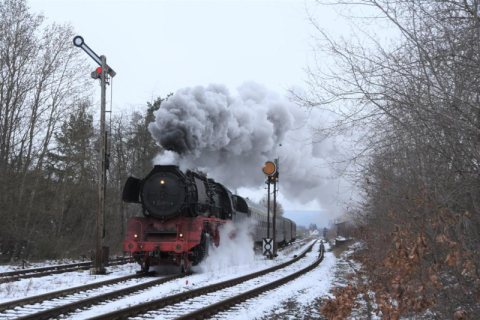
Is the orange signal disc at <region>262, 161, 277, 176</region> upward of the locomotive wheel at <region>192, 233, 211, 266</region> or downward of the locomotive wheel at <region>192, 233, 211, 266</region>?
upward

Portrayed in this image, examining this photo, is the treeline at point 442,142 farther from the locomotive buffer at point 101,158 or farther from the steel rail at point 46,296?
the locomotive buffer at point 101,158

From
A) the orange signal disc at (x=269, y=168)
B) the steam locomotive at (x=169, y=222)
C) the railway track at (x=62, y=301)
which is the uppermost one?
the orange signal disc at (x=269, y=168)

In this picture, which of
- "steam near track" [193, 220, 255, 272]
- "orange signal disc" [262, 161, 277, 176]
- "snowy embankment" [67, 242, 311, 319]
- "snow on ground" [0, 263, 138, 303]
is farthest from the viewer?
"orange signal disc" [262, 161, 277, 176]

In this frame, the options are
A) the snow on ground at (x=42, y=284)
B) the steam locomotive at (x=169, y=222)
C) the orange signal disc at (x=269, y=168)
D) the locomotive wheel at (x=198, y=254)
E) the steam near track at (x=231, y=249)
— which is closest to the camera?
the snow on ground at (x=42, y=284)

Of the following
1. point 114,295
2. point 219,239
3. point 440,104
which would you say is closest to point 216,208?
point 219,239

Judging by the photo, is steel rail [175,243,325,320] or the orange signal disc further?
the orange signal disc

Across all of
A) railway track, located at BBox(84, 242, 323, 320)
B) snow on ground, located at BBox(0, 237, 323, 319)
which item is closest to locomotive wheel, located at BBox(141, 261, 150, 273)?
snow on ground, located at BBox(0, 237, 323, 319)

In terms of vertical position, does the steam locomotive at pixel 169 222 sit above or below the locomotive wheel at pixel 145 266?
above

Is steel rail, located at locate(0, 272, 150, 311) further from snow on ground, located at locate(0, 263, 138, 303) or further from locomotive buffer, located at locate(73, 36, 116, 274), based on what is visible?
locomotive buffer, located at locate(73, 36, 116, 274)

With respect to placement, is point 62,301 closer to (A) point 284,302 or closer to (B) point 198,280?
(A) point 284,302

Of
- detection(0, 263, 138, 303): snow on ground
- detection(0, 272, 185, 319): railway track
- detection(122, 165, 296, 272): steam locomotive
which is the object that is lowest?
detection(0, 263, 138, 303): snow on ground

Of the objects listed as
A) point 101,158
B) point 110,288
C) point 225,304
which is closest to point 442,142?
point 225,304

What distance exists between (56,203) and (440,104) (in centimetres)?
1900

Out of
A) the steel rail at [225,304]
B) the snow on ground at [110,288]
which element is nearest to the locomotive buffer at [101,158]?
the snow on ground at [110,288]
